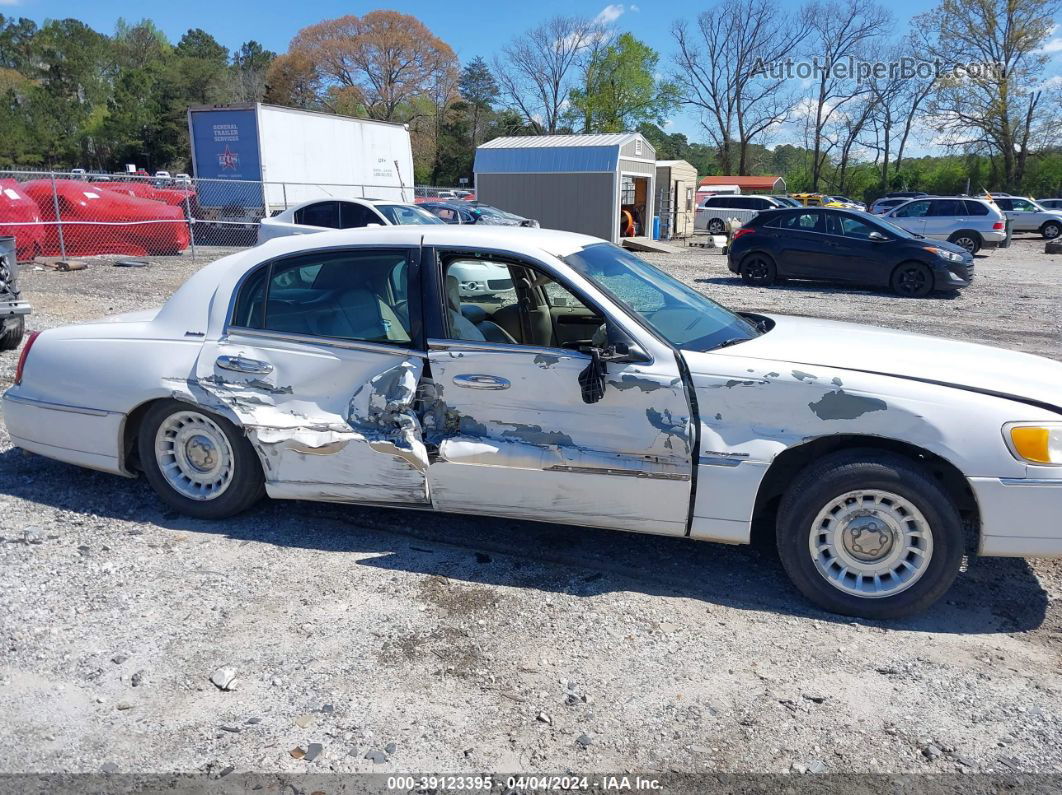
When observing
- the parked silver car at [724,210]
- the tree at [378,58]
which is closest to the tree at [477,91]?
the tree at [378,58]

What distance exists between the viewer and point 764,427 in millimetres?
3578

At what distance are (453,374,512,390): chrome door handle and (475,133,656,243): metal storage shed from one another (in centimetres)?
2191

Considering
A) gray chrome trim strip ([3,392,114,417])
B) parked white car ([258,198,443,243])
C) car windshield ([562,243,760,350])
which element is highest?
parked white car ([258,198,443,243])

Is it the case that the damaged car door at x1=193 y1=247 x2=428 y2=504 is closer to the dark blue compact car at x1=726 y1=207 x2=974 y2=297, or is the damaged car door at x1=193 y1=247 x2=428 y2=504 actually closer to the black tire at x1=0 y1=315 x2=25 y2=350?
the black tire at x1=0 y1=315 x2=25 y2=350

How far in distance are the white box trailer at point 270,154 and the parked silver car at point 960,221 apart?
1584 cm

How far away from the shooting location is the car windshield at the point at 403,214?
50.4 feet

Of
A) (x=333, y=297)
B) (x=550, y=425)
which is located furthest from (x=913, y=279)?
(x=333, y=297)

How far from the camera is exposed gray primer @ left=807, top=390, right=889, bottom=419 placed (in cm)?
345

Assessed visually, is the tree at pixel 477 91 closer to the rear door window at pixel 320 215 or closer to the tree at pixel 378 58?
the tree at pixel 378 58

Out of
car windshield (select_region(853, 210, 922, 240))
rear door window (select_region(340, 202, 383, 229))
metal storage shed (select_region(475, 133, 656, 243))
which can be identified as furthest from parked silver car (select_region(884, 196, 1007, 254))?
rear door window (select_region(340, 202, 383, 229))

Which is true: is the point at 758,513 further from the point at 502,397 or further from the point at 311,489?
the point at 311,489

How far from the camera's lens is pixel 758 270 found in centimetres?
1684

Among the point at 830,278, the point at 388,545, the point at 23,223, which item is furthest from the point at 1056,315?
the point at 23,223

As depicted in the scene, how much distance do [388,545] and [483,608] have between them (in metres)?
0.82
